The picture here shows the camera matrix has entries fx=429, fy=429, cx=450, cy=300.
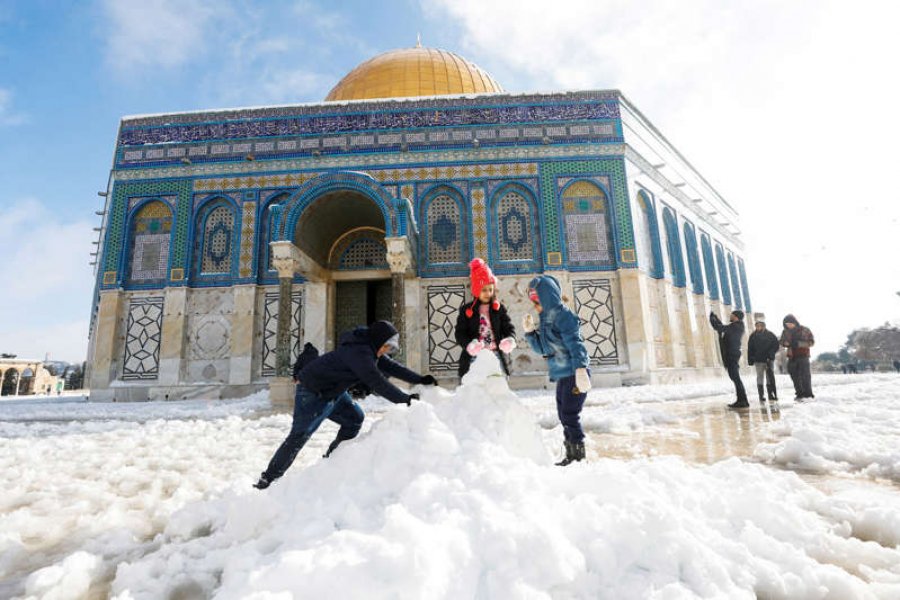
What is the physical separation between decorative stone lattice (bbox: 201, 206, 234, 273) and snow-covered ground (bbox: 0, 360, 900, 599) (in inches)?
401

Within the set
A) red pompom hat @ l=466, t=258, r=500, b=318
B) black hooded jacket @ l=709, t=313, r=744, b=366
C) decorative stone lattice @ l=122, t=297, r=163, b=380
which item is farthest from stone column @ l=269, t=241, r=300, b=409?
black hooded jacket @ l=709, t=313, r=744, b=366

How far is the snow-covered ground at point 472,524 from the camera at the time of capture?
1.35 m

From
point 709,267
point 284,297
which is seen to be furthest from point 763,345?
point 709,267

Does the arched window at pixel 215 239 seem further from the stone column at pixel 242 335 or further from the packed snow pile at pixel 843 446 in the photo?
the packed snow pile at pixel 843 446

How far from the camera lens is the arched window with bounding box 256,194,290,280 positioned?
12.2 meters

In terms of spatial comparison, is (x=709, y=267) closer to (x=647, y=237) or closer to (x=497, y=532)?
(x=647, y=237)

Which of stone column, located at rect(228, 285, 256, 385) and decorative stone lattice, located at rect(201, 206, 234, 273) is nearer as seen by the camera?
stone column, located at rect(228, 285, 256, 385)

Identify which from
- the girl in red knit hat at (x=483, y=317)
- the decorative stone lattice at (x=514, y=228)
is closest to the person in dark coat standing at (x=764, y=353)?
the girl in red knit hat at (x=483, y=317)

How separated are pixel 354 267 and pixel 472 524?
11902 mm

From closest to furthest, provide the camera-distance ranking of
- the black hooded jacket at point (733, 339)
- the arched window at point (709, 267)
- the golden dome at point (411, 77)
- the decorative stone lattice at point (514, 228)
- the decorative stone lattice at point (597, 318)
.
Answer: the black hooded jacket at point (733, 339) → the decorative stone lattice at point (597, 318) → the decorative stone lattice at point (514, 228) → the golden dome at point (411, 77) → the arched window at point (709, 267)

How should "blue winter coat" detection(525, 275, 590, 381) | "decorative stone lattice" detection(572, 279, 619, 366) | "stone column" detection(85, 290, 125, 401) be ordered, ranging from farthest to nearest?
"decorative stone lattice" detection(572, 279, 619, 366)
"stone column" detection(85, 290, 125, 401)
"blue winter coat" detection(525, 275, 590, 381)

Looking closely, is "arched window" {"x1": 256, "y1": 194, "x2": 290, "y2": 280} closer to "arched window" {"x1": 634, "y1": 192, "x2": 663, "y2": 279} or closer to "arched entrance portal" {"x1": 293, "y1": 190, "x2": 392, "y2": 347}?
"arched entrance portal" {"x1": 293, "y1": 190, "x2": 392, "y2": 347}

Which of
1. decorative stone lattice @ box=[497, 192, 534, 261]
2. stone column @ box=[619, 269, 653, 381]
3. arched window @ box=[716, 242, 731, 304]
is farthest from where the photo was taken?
arched window @ box=[716, 242, 731, 304]

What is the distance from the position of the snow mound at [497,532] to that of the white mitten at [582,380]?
0.84m
